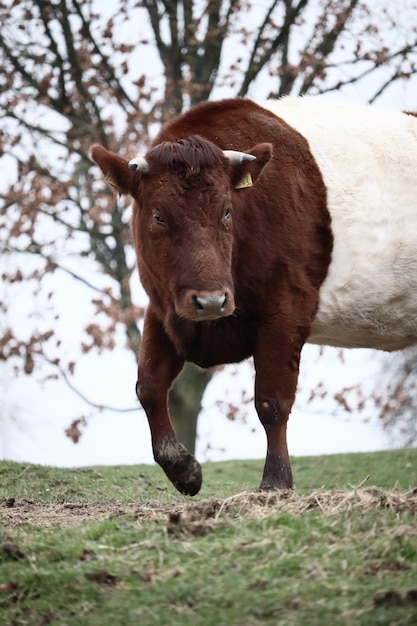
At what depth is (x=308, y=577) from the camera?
506 cm

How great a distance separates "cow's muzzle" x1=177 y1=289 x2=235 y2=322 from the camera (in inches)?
282

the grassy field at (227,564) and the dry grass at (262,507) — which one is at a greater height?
the dry grass at (262,507)

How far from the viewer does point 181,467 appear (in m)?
8.04

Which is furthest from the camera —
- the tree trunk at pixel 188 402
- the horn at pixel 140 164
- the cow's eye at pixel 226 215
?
the tree trunk at pixel 188 402

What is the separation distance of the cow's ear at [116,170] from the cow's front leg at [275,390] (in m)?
1.55

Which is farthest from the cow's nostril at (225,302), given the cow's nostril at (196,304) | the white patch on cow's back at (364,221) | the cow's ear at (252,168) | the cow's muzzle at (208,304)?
the white patch on cow's back at (364,221)

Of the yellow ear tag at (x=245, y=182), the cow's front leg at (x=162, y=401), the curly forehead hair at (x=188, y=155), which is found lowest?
the cow's front leg at (x=162, y=401)

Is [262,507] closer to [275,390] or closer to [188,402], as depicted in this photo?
[275,390]

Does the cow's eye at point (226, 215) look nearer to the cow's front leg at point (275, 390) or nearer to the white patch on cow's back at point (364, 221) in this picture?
the cow's front leg at point (275, 390)

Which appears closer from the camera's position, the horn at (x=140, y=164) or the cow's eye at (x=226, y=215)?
the cow's eye at (x=226, y=215)

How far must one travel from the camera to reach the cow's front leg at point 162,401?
317 inches

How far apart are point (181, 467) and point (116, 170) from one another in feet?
7.55

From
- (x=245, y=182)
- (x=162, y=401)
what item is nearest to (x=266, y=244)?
(x=245, y=182)

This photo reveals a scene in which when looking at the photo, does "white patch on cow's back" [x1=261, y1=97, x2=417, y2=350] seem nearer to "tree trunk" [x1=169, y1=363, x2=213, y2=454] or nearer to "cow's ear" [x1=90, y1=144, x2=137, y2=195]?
"cow's ear" [x1=90, y1=144, x2=137, y2=195]
